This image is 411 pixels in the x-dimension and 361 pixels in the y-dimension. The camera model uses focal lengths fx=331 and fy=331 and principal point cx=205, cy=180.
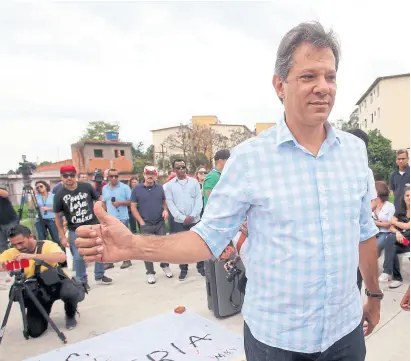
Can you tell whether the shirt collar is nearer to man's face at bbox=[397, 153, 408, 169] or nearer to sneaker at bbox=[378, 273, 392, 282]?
sneaker at bbox=[378, 273, 392, 282]

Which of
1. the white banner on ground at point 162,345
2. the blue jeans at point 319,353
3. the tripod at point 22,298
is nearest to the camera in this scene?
the blue jeans at point 319,353

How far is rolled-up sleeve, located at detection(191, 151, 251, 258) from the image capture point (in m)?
1.16

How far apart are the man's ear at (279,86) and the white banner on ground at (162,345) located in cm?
224

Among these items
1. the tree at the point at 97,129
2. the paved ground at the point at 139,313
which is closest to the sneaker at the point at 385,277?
the paved ground at the point at 139,313

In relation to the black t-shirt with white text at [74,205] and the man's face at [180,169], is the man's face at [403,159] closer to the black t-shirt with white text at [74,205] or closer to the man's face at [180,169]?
the man's face at [180,169]

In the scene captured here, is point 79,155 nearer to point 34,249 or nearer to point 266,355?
point 34,249

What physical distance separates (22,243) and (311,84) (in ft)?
10.4

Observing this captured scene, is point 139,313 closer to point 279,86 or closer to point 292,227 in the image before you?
point 292,227

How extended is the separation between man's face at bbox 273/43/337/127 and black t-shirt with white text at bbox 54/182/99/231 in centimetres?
395

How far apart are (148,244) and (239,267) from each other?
2426 millimetres

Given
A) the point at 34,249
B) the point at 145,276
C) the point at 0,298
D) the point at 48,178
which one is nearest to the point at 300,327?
the point at 34,249

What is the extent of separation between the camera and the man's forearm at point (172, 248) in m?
1.10

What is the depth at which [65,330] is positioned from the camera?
11.5 ft

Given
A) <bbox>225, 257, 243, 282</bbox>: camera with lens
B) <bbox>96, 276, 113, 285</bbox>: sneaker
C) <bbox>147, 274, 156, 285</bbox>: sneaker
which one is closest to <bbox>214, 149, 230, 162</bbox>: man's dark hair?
<bbox>225, 257, 243, 282</bbox>: camera with lens
